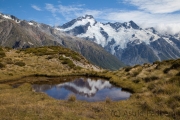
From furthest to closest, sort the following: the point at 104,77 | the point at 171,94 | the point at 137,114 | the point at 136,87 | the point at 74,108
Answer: the point at 104,77, the point at 136,87, the point at 171,94, the point at 74,108, the point at 137,114

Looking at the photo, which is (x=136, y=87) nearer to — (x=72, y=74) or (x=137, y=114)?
(x=137, y=114)

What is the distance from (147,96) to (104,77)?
3240 cm

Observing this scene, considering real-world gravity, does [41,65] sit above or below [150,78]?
below

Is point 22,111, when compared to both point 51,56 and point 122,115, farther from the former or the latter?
point 51,56

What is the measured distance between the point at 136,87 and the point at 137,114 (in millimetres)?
18183

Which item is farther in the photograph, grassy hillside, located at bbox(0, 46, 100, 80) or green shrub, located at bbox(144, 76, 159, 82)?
grassy hillside, located at bbox(0, 46, 100, 80)

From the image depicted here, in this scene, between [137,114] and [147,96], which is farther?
[147,96]

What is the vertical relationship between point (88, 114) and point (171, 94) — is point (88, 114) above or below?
below

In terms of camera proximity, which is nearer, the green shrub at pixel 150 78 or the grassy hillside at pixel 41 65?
the green shrub at pixel 150 78

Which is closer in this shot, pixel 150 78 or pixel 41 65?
pixel 150 78

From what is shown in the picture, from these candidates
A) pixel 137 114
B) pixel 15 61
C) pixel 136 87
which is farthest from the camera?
pixel 15 61

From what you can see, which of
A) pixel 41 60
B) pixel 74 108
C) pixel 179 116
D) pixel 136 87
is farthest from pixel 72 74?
pixel 179 116

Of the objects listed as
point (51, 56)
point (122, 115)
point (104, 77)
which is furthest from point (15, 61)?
point (122, 115)

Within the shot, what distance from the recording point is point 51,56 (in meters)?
87.2
